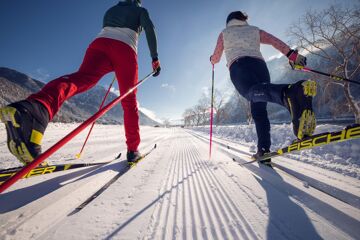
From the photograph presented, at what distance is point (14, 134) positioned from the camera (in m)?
1.11

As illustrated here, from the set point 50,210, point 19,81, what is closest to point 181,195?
point 50,210

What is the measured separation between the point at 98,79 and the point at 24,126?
0.90 metres

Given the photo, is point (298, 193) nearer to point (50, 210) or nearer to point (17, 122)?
point (50, 210)

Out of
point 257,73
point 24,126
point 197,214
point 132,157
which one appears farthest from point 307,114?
point 24,126

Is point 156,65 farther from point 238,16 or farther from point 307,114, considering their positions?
point 307,114

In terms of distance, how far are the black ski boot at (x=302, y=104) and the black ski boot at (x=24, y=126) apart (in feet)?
6.45

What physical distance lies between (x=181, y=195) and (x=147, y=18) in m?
2.22

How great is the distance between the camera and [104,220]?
963mm

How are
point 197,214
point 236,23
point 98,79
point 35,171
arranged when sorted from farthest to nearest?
1. point 236,23
2. point 98,79
3. point 35,171
4. point 197,214

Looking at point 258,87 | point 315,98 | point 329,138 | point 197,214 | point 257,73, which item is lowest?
point 197,214

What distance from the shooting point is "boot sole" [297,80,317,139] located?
1.51 m

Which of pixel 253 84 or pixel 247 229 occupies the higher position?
pixel 253 84

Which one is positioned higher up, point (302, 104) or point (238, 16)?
point (238, 16)

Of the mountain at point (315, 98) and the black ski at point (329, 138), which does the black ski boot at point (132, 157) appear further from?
the mountain at point (315, 98)
